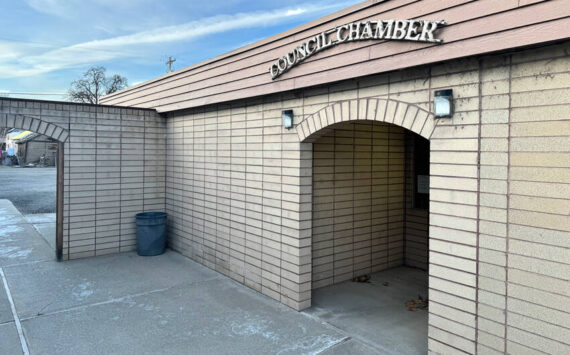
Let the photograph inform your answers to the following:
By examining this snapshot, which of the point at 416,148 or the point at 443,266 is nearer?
the point at 443,266

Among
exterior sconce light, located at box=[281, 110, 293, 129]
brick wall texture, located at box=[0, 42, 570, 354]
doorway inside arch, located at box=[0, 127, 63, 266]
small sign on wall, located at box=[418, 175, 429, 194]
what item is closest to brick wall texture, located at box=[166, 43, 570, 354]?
brick wall texture, located at box=[0, 42, 570, 354]

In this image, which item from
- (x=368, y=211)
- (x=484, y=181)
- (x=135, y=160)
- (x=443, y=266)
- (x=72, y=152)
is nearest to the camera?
(x=484, y=181)

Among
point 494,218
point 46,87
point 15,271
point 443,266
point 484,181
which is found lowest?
point 15,271

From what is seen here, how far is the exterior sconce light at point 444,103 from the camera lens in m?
3.45

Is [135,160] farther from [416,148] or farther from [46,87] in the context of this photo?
[46,87]

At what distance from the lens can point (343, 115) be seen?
4535 millimetres

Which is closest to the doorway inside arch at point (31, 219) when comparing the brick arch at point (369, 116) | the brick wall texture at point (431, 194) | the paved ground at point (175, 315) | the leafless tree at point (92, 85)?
the paved ground at point (175, 315)

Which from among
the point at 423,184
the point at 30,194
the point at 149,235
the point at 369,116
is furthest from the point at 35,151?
the point at 369,116

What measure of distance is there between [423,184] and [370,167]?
3.72ft

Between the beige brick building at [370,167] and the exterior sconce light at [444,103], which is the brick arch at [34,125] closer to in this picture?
the beige brick building at [370,167]

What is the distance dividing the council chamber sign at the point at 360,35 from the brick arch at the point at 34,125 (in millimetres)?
4589

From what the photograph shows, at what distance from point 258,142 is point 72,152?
158 inches

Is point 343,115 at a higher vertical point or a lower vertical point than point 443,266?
higher

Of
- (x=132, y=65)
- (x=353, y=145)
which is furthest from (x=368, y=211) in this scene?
(x=132, y=65)
